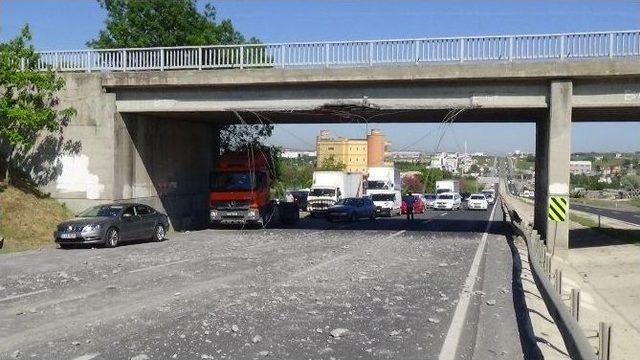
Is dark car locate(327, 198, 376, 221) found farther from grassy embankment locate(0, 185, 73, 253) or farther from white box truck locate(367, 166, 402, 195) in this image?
grassy embankment locate(0, 185, 73, 253)

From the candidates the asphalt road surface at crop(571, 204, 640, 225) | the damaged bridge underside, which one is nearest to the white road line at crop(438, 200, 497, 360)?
the damaged bridge underside

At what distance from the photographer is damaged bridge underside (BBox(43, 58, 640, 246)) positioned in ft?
75.4

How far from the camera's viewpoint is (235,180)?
100 feet

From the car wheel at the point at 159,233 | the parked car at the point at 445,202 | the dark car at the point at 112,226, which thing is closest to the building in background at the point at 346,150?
the parked car at the point at 445,202

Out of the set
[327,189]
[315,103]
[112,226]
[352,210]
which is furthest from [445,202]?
[112,226]

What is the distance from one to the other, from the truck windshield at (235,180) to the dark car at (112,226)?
607 cm

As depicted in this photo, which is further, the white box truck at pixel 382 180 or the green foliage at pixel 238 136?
the white box truck at pixel 382 180

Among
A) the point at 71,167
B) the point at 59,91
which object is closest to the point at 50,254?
the point at 71,167

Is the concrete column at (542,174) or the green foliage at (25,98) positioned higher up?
the green foliage at (25,98)

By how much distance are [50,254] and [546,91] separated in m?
17.2

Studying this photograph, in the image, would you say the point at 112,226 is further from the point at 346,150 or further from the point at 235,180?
the point at 346,150

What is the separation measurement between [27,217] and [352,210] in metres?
20.3

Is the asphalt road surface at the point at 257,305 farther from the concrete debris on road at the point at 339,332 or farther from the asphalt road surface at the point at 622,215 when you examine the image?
the asphalt road surface at the point at 622,215

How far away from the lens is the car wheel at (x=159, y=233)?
23953 mm
